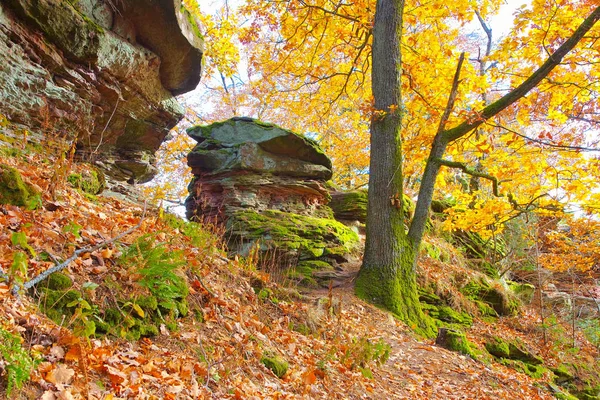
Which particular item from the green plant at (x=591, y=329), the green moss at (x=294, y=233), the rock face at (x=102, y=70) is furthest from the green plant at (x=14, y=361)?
the green plant at (x=591, y=329)

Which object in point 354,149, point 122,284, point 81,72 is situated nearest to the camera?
point 122,284

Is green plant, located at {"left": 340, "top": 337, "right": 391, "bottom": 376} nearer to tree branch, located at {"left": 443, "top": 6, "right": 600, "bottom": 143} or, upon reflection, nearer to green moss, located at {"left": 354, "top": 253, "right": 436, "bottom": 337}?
green moss, located at {"left": 354, "top": 253, "right": 436, "bottom": 337}

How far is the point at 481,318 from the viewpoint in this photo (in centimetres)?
852

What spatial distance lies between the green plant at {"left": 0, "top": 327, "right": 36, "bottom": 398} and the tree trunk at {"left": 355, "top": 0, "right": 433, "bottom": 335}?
5472 millimetres

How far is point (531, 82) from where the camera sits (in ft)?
20.4

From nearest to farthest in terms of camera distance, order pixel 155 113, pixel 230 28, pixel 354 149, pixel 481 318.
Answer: pixel 155 113, pixel 481 318, pixel 230 28, pixel 354 149

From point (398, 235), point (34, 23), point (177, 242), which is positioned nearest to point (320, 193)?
point (398, 235)

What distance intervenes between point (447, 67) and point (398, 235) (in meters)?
4.03

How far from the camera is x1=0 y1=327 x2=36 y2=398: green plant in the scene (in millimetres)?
1557

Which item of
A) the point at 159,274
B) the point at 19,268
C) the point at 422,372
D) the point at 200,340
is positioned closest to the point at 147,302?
the point at 159,274

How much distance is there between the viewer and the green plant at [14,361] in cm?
156

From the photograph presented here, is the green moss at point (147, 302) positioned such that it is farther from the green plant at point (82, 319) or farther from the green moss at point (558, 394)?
the green moss at point (558, 394)

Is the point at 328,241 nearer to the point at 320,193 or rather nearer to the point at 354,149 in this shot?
the point at 320,193

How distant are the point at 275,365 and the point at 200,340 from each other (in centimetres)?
77
